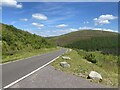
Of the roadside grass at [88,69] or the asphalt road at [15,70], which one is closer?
the asphalt road at [15,70]

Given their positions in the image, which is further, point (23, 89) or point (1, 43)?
point (1, 43)

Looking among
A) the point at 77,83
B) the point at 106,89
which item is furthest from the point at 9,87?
the point at 106,89

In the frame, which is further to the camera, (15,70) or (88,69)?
(88,69)

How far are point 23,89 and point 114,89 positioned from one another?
12.7ft

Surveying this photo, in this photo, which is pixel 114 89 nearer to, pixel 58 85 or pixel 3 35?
pixel 58 85

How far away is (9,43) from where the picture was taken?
154 feet

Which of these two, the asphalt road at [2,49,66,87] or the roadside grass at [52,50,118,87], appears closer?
the asphalt road at [2,49,66,87]

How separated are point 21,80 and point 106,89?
4.05 metres

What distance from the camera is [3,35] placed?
4831 cm

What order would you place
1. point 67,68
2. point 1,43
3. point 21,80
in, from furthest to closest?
point 1,43
point 67,68
point 21,80

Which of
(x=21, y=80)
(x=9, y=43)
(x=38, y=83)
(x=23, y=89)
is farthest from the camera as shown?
(x=9, y=43)

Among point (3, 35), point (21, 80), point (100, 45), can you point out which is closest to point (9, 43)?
point (3, 35)

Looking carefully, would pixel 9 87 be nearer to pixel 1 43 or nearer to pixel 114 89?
pixel 114 89

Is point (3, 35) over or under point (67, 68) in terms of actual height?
over
